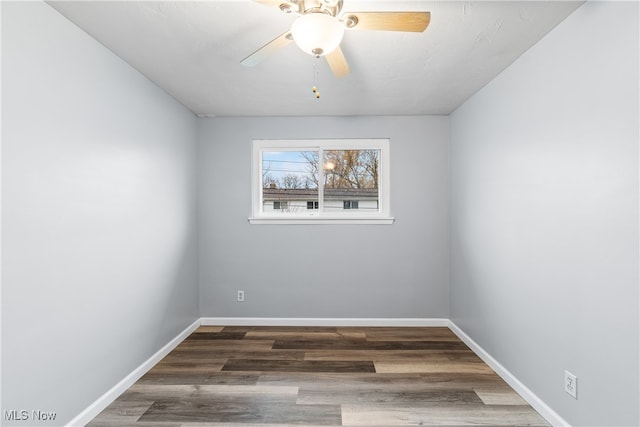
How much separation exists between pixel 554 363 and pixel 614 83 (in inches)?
60.6

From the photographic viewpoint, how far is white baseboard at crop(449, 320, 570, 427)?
6.20 ft

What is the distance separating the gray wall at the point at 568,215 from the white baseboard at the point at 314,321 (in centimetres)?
86

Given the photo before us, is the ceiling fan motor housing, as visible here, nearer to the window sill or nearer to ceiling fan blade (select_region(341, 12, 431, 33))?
ceiling fan blade (select_region(341, 12, 431, 33))

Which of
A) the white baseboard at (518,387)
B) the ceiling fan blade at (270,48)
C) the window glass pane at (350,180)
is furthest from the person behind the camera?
the window glass pane at (350,180)

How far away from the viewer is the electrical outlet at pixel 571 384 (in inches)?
68.4

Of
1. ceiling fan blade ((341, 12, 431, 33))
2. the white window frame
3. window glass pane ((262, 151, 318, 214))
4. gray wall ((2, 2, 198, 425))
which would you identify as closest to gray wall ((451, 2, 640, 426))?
ceiling fan blade ((341, 12, 431, 33))

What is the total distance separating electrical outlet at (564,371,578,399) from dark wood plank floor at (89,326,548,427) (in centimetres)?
30

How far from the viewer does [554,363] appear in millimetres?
1893

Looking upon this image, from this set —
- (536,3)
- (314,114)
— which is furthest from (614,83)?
(314,114)

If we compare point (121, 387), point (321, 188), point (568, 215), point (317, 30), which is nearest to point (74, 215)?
point (121, 387)

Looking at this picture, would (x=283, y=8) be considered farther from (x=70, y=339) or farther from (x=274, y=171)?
(x=274, y=171)

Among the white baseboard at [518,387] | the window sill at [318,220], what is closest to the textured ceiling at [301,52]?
the window sill at [318,220]

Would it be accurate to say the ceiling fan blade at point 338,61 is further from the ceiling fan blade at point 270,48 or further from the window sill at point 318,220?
the window sill at point 318,220

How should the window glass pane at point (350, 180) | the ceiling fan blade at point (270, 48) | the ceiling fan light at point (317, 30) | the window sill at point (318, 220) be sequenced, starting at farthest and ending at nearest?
the window glass pane at point (350, 180), the window sill at point (318, 220), the ceiling fan blade at point (270, 48), the ceiling fan light at point (317, 30)
